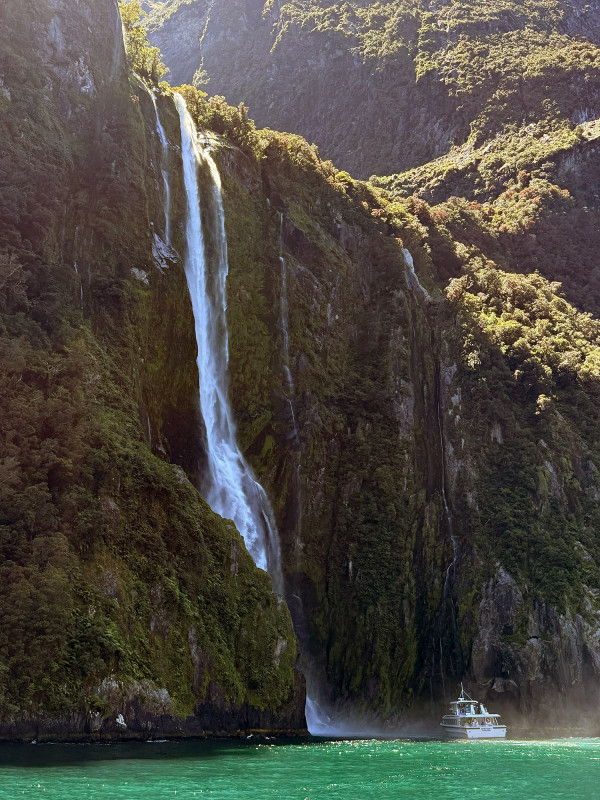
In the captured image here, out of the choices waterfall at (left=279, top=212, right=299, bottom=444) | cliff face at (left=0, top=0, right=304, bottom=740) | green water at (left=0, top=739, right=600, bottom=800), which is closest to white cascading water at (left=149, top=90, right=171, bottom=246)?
cliff face at (left=0, top=0, right=304, bottom=740)

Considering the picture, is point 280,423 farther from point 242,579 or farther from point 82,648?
point 82,648

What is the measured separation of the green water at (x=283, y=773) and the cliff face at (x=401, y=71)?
64073 millimetres

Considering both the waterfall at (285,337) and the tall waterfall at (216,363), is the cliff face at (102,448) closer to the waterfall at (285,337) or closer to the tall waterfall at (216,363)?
the tall waterfall at (216,363)

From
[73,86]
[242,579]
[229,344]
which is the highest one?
[73,86]

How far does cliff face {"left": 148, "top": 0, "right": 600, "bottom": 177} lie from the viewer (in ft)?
276

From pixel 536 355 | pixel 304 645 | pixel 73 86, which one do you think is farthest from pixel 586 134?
pixel 304 645

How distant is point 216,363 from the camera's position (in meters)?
44.5

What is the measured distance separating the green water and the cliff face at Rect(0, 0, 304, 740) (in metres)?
2.38

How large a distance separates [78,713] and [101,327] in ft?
54.2

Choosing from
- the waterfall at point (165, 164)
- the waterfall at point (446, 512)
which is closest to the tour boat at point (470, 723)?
the waterfall at point (446, 512)

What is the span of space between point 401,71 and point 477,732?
7202cm

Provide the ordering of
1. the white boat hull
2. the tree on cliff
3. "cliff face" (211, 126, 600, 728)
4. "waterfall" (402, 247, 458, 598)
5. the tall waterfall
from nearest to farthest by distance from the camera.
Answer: the white boat hull < the tall waterfall < "cliff face" (211, 126, 600, 728) < "waterfall" (402, 247, 458, 598) < the tree on cliff

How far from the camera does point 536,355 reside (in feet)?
175

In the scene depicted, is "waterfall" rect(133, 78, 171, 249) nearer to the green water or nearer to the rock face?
the rock face
